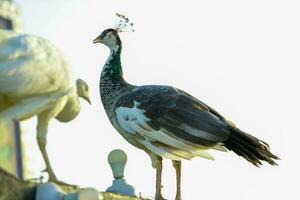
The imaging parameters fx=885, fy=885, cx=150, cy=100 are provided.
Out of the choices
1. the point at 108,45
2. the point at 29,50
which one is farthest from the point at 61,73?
the point at 108,45

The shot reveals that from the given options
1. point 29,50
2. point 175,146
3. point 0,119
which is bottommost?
point 175,146

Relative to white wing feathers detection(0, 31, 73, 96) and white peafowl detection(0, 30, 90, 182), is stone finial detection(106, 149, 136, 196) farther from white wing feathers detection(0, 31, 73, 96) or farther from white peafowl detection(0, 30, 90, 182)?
white wing feathers detection(0, 31, 73, 96)

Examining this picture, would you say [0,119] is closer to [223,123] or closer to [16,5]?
[16,5]

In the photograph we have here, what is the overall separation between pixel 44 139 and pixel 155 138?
236 centimetres

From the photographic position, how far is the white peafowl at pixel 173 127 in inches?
299

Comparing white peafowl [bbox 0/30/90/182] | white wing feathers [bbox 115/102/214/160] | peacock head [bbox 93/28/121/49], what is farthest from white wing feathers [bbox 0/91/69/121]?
peacock head [bbox 93/28/121/49]

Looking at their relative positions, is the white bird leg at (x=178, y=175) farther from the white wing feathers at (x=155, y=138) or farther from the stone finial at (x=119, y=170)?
the stone finial at (x=119, y=170)

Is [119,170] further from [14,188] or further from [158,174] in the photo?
[14,188]

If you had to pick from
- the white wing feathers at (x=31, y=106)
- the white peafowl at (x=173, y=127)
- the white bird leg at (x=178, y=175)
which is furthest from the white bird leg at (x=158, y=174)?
the white wing feathers at (x=31, y=106)

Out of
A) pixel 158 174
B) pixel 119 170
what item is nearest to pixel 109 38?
pixel 158 174

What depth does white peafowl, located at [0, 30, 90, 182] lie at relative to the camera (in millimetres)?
5000

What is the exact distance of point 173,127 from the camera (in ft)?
25.3

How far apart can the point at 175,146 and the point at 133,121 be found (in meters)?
0.58

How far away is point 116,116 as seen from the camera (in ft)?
27.0
